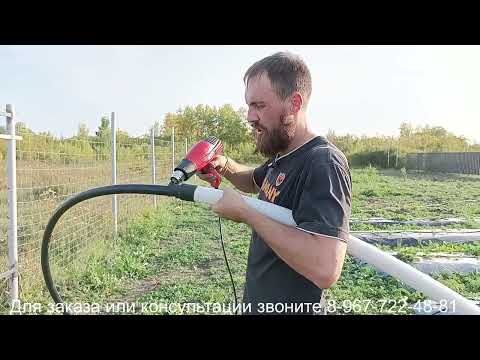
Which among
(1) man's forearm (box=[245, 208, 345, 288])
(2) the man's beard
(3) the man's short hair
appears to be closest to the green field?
(1) man's forearm (box=[245, 208, 345, 288])

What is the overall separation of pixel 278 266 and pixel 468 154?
12.2m

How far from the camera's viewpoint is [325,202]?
997 millimetres

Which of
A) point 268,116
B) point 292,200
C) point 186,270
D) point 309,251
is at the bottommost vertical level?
point 186,270

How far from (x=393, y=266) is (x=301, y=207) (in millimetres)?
323

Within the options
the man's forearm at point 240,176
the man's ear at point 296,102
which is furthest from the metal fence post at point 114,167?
the man's ear at point 296,102

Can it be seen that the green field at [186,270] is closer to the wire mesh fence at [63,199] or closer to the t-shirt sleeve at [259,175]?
the wire mesh fence at [63,199]

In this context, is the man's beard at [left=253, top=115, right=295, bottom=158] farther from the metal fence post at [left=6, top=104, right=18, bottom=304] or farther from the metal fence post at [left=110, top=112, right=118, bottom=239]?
the metal fence post at [left=110, top=112, right=118, bottom=239]

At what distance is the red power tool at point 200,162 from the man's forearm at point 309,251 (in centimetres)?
46

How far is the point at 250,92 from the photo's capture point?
1227mm

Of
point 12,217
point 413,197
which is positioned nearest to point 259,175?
point 12,217

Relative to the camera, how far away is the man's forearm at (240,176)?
171cm

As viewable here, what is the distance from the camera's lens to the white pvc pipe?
988 millimetres

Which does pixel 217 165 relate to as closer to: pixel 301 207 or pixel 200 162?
pixel 200 162

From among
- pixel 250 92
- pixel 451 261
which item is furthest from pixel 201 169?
pixel 451 261
